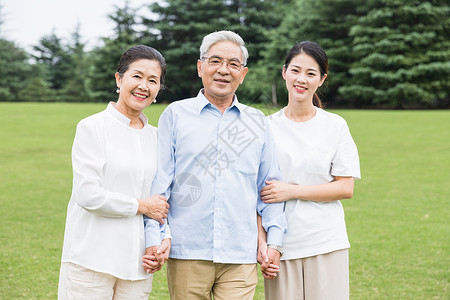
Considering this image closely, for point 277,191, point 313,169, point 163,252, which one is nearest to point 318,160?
point 313,169

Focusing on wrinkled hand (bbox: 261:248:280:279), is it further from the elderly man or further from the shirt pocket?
the shirt pocket

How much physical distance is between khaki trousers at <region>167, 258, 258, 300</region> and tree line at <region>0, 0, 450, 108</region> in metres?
20.5

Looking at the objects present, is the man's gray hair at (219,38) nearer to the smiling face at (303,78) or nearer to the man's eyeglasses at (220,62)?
the man's eyeglasses at (220,62)

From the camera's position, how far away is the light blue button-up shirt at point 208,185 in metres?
2.50

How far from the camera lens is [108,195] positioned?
7.66ft

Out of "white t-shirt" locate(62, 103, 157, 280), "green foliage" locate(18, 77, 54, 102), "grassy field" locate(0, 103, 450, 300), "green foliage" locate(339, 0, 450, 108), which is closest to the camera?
"white t-shirt" locate(62, 103, 157, 280)

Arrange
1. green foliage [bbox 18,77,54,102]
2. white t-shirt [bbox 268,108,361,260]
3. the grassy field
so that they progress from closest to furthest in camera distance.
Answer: white t-shirt [bbox 268,108,361,260]
the grassy field
green foliage [bbox 18,77,54,102]

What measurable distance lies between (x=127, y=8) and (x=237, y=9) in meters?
8.15

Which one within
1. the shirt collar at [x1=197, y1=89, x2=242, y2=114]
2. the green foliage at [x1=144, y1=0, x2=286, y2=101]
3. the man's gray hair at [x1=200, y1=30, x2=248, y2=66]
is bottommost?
the shirt collar at [x1=197, y1=89, x2=242, y2=114]

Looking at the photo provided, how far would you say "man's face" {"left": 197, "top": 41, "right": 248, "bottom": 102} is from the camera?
2.53 m

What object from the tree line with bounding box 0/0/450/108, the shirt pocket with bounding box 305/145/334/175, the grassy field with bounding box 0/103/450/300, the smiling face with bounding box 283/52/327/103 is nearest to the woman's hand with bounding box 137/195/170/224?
the shirt pocket with bounding box 305/145/334/175

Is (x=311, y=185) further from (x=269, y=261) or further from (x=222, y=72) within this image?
(x=222, y=72)

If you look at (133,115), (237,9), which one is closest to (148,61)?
(133,115)

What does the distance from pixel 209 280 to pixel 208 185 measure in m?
0.47
